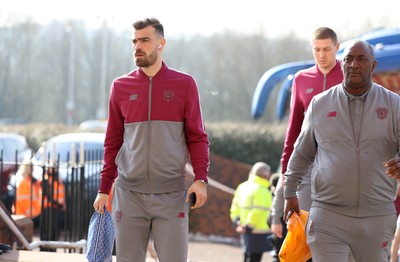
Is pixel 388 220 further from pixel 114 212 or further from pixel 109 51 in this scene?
pixel 109 51

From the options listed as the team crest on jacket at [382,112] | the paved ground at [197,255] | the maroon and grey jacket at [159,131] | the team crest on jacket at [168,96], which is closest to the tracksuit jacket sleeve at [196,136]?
the maroon and grey jacket at [159,131]

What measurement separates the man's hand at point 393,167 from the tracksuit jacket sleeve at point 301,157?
0.56 metres

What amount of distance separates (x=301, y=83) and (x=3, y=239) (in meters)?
4.04

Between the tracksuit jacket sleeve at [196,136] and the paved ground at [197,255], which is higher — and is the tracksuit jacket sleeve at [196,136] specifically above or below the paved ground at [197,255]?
above

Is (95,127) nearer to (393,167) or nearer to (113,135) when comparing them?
(113,135)

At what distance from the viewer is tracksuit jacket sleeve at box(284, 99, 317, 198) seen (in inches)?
210

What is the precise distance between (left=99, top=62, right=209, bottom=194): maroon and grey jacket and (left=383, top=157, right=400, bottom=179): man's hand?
1.23 meters

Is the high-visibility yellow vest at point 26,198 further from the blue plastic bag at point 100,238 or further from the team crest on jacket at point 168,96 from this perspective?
the team crest on jacket at point 168,96

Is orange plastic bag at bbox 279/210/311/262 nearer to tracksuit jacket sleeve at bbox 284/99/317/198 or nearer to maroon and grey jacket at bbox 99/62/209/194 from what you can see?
tracksuit jacket sleeve at bbox 284/99/317/198

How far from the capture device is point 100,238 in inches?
251

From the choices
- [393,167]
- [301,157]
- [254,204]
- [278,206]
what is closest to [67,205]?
[254,204]

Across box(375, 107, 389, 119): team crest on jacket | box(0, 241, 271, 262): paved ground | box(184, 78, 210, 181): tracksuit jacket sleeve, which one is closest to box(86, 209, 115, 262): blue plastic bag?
box(184, 78, 210, 181): tracksuit jacket sleeve

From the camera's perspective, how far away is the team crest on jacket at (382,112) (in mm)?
5062

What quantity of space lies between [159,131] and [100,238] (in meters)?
1.17
